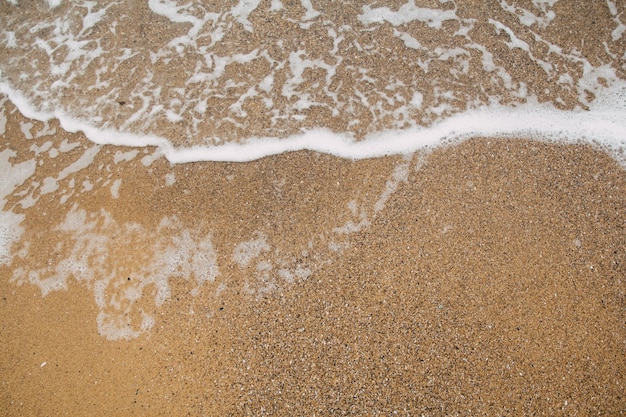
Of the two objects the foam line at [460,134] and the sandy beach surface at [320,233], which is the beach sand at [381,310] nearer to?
the sandy beach surface at [320,233]

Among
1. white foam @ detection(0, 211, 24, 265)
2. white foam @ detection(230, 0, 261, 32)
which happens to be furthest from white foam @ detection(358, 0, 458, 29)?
white foam @ detection(0, 211, 24, 265)

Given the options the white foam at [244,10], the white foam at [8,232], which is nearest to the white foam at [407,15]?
the white foam at [244,10]

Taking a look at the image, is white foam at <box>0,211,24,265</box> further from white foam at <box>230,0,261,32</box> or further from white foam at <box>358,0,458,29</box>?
white foam at <box>358,0,458,29</box>

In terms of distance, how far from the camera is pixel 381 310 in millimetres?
2719

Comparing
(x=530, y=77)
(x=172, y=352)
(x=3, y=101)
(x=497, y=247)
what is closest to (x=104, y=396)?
(x=172, y=352)

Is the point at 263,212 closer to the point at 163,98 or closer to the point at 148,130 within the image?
the point at 148,130

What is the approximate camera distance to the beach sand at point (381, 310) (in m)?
2.52

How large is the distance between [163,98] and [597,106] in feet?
12.6

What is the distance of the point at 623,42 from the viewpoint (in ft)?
12.9

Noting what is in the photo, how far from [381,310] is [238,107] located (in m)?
2.22

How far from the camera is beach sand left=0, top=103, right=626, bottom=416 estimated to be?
2.52 m

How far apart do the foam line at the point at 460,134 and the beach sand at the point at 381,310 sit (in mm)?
193

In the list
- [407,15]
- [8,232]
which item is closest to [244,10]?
[407,15]

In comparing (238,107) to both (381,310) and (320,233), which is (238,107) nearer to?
(320,233)
